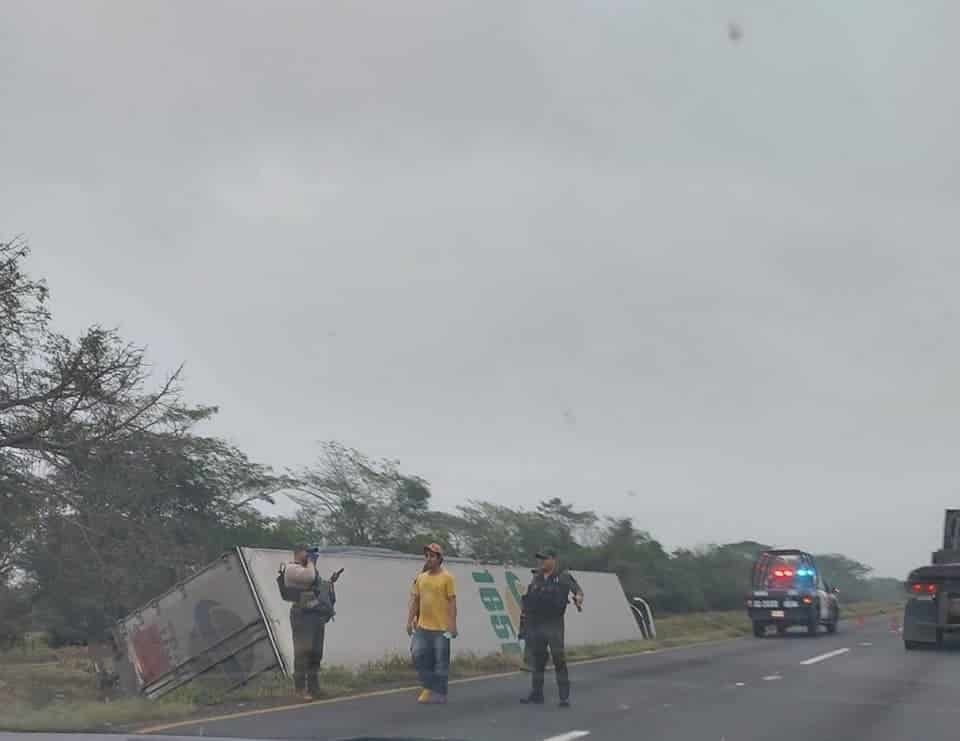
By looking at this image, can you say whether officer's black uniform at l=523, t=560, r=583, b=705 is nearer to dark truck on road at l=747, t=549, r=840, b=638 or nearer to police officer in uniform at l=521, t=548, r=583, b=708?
police officer in uniform at l=521, t=548, r=583, b=708

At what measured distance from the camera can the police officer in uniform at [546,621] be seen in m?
14.1

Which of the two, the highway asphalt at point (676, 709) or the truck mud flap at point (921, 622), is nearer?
the highway asphalt at point (676, 709)

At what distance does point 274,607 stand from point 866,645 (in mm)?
15687

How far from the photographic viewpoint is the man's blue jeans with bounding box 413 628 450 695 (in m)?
14.4

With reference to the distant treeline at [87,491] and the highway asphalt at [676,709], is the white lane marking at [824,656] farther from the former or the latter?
the distant treeline at [87,491]

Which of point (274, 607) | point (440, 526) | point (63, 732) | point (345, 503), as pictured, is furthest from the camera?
point (440, 526)

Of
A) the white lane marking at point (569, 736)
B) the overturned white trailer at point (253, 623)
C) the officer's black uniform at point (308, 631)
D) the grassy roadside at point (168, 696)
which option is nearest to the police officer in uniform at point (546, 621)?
the white lane marking at point (569, 736)

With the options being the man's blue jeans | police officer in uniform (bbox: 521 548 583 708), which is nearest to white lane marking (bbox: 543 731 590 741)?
police officer in uniform (bbox: 521 548 583 708)

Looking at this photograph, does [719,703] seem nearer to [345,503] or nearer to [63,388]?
[63,388]

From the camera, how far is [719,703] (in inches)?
574

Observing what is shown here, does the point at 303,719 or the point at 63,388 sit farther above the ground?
the point at 63,388

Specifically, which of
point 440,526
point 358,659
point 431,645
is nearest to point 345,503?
point 440,526

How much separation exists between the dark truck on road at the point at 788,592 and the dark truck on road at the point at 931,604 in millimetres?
6816

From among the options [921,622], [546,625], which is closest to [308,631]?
[546,625]
